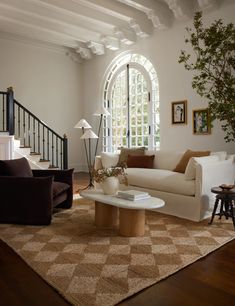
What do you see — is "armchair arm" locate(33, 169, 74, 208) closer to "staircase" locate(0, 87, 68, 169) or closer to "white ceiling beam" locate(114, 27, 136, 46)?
"staircase" locate(0, 87, 68, 169)

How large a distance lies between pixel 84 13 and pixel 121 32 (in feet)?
3.50

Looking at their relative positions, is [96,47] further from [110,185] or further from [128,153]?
[110,185]

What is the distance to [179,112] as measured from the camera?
5.78 metres

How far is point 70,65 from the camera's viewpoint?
8148mm

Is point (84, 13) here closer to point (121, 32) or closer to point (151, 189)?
point (121, 32)

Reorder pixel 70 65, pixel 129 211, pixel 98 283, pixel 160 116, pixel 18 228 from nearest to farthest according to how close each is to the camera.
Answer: pixel 98 283, pixel 129 211, pixel 18 228, pixel 160 116, pixel 70 65

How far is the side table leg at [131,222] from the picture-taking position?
3.01 meters

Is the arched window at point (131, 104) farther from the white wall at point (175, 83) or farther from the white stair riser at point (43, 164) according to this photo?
the white stair riser at point (43, 164)

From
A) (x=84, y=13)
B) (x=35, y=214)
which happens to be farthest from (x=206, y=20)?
(x=35, y=214)

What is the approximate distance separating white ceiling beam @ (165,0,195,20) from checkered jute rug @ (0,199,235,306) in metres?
3.83

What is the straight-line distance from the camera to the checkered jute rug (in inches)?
80.7

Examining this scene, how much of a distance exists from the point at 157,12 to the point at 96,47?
2.25 meters

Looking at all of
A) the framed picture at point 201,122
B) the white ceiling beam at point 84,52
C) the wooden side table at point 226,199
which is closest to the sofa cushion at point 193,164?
the wooden side table at point 226,199

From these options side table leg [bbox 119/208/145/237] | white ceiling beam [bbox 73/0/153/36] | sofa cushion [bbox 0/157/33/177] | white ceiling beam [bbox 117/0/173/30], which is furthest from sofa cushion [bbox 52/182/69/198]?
white ceiling beam [bbox 117/0/173/30]
